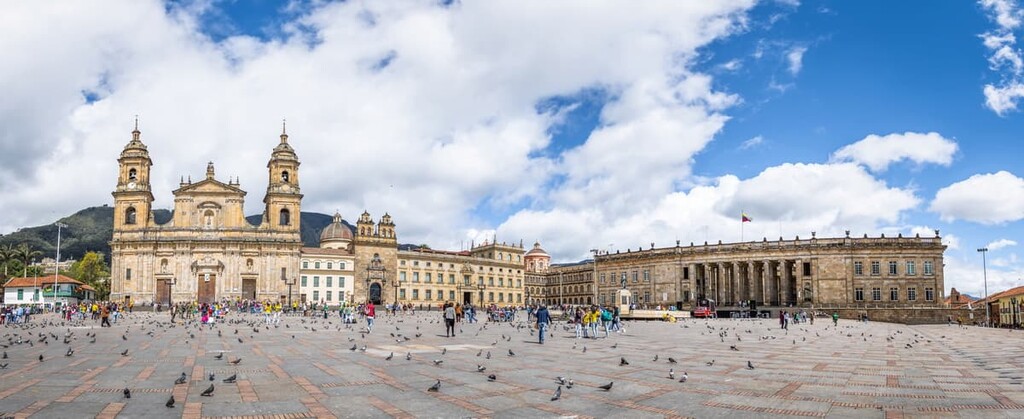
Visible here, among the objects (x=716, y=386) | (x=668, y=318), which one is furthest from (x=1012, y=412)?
(x=668, y=318)

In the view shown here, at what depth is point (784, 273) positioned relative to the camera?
276 feet

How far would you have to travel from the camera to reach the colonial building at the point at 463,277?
98.7 m

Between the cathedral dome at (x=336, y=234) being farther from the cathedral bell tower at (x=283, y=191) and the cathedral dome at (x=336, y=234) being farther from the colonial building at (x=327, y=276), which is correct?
the cathedral bell tower at (x=283, y=191)

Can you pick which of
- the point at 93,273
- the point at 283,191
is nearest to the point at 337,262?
the point at 283,191

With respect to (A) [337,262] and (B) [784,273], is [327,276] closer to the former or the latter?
(A) [337,262]

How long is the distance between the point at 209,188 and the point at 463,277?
40606 mm

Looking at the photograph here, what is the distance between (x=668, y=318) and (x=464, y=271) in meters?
57.7

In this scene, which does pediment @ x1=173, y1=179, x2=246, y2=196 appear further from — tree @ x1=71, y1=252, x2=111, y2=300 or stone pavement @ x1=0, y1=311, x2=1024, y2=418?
stone pavement @ x1=0, y1=311, x2=1024, y2=418

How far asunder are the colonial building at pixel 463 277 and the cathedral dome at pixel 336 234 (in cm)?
1165

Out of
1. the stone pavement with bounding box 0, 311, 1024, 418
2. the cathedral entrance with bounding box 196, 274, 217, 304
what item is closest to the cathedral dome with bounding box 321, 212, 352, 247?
the cathedral entrance with bounding box 196, 274, 217, 304

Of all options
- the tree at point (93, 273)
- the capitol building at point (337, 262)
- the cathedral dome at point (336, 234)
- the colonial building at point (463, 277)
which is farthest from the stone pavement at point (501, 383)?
the tree at point (93, 273)

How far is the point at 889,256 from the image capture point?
77438 mm

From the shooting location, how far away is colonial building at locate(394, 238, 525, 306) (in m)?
98.7

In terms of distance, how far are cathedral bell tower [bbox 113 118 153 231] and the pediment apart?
12.5 feet
